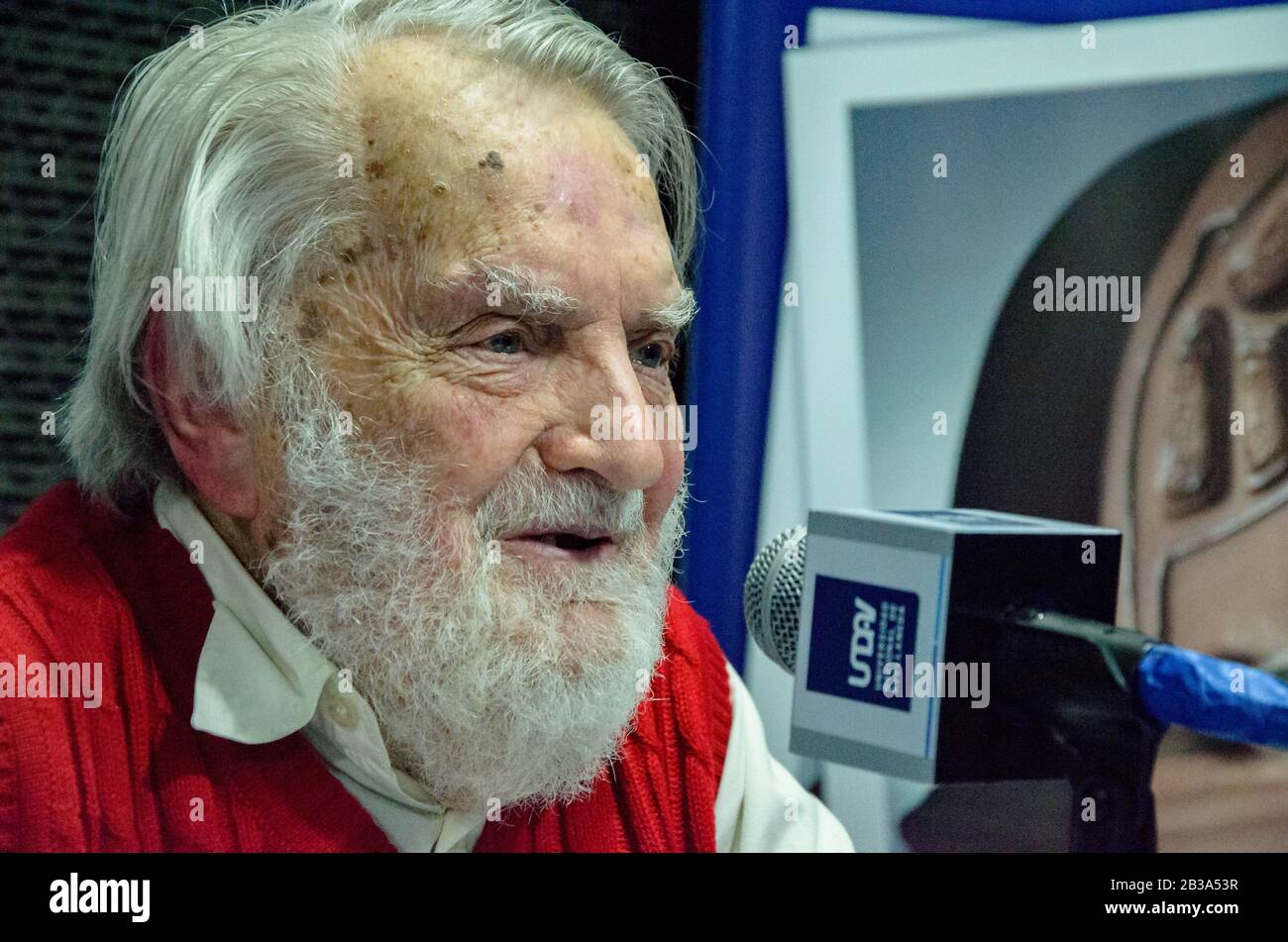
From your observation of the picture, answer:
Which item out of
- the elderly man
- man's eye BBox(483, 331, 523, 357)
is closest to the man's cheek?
the elderly man

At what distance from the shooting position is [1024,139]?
2.06 metres

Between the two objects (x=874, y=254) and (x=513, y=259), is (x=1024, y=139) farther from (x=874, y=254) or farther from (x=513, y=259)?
(x=513, y=259)

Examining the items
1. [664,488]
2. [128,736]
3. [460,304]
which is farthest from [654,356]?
[128,736]

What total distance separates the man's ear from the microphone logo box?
2.21 ft

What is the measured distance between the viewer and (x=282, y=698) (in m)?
1.36

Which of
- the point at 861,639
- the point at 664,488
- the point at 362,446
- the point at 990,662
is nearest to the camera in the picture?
the point at 990,662

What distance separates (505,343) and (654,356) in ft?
0.79

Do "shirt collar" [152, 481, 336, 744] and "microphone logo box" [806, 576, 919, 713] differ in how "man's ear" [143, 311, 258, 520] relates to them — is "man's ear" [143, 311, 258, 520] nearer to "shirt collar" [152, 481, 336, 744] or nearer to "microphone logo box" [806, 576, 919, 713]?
"shirt collar" [152, 481, 336, 744]

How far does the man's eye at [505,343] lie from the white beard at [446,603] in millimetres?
145

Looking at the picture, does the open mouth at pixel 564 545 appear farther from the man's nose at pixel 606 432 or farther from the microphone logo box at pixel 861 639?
the microphone logo box at pixel 861 639

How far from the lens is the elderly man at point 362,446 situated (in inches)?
53.4

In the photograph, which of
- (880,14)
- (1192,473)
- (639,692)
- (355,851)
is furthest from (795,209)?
(355,851)

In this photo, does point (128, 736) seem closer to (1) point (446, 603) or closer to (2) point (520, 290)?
(1) point (446, 603)

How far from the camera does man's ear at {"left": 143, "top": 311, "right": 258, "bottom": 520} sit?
1.42 metres
